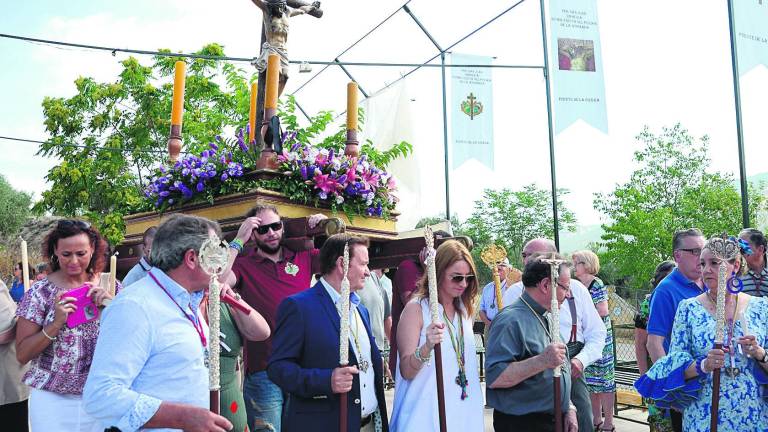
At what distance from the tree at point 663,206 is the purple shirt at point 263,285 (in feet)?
106

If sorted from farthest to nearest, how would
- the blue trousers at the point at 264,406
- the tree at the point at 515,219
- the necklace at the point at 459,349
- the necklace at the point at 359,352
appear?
the tree at the point at 515,219, the blue trousers at the point at 264,406, the necklace at the point at 459,349, the necklace at the point at 359,352

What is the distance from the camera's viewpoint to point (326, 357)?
3475mm

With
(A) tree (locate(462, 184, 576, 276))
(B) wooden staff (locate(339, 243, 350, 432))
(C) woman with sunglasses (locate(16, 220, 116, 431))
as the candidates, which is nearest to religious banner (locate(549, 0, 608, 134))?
(B) wooden staff (locate(339, 243, 350, 432))

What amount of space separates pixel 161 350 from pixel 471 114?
29.9 feet

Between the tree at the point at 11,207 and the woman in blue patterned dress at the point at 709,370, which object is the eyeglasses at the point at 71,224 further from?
the tree at the point at 11,207

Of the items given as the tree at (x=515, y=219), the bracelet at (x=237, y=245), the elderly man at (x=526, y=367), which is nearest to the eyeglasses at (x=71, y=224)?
the bracelet at (x=237, y=245)

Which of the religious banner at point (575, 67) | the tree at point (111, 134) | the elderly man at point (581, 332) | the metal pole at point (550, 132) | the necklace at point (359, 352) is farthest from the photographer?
the tree at point (111, 134)

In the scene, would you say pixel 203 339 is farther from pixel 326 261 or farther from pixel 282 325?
pixel 326 261

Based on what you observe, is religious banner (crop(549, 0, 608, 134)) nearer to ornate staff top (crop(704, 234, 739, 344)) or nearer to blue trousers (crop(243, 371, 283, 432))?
ornate staff top (crop(704, 234, 739, 344))

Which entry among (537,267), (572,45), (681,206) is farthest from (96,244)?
(681,206)

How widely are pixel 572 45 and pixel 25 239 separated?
6.96 metres

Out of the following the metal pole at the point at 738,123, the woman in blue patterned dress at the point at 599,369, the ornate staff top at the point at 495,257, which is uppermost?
the metal pole at the point at 738,123

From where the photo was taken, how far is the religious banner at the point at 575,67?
873cm

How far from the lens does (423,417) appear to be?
146 inches
